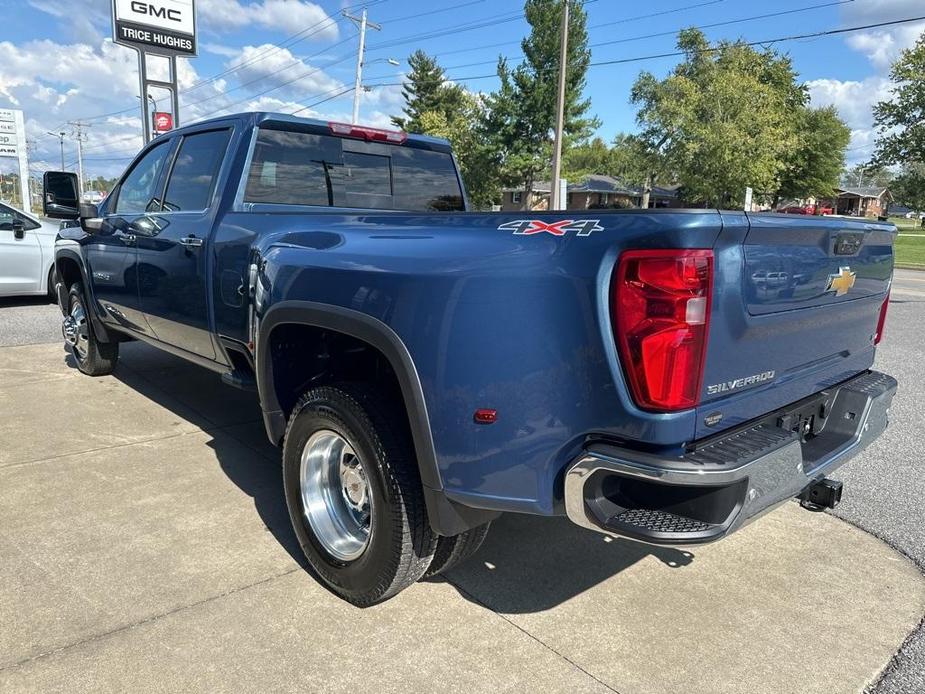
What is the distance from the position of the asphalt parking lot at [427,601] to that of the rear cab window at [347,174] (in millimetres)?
1694

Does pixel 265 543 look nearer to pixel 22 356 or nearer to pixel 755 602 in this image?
pixel 755 602

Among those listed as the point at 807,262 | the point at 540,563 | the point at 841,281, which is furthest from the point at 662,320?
the point at 540,563

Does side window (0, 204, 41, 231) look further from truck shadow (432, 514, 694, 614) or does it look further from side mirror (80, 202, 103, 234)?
truck shadow (432, 514, 694, 614)

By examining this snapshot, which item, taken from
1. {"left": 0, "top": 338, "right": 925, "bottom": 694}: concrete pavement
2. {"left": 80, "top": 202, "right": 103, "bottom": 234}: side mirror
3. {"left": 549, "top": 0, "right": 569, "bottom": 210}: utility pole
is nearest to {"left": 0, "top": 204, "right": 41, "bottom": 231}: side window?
{"left": 80, "top": 202, "right": 103, "bottom": 234}: side mirror

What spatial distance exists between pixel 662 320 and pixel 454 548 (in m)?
1.31

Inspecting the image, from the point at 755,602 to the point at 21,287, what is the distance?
10383mm

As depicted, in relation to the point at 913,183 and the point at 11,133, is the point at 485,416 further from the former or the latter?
the point at 11,133

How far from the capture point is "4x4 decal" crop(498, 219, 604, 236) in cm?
191

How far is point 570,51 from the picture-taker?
42.5m

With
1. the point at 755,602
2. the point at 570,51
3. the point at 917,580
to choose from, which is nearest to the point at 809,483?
the point at 755,602

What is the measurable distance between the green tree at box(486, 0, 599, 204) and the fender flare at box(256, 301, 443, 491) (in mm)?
41499

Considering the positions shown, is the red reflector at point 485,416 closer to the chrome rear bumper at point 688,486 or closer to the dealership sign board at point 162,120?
the chrome rear bumper at point 688,486

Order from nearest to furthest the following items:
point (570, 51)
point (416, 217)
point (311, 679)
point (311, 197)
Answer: point (311, 679) → point (416, 217) → point (311, 197) → point (570, 51)

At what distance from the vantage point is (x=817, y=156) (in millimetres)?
53594
